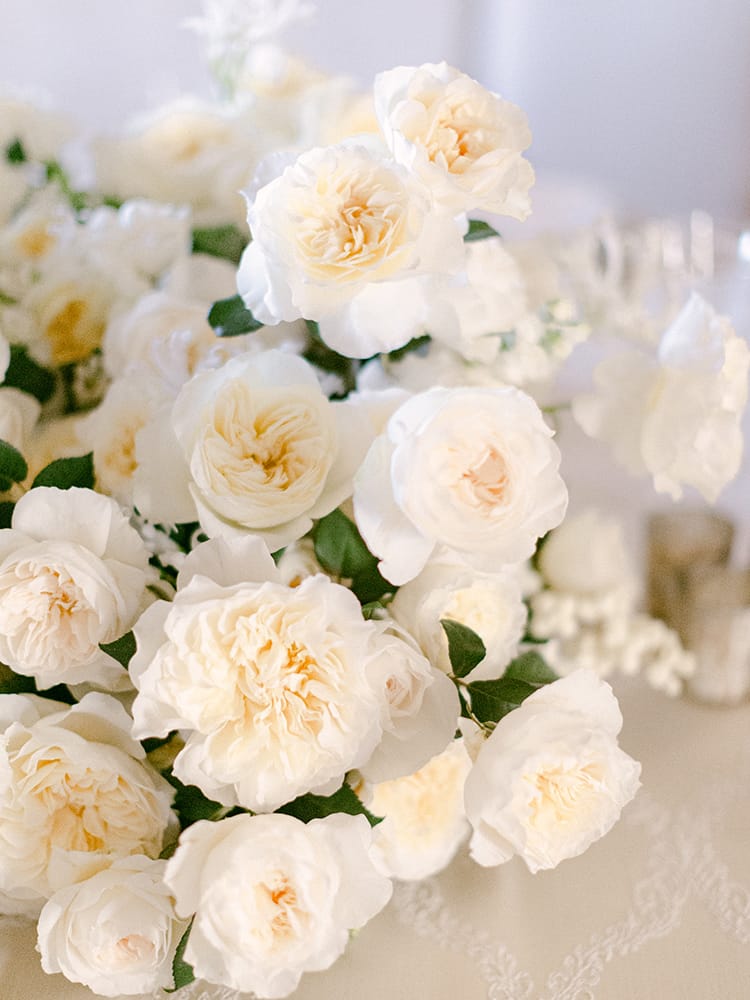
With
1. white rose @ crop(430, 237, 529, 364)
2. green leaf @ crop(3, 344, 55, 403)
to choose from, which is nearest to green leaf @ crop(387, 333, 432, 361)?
white rose @ crop(430, 237, 529, 364)

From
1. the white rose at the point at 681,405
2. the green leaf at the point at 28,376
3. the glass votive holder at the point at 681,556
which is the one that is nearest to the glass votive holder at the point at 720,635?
the glass votive holder at the point at 681,556

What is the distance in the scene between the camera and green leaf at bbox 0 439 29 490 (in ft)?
1.60

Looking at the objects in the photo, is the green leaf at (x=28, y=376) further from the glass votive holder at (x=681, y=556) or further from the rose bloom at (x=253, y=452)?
the glass votive holder at (x=681, y=556)

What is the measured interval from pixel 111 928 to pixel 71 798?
0.06 m

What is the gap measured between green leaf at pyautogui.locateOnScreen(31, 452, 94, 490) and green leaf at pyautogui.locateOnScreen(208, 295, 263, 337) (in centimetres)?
10

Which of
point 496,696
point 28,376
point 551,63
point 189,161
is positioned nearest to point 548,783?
point 496,696

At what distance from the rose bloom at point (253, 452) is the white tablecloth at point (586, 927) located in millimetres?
240

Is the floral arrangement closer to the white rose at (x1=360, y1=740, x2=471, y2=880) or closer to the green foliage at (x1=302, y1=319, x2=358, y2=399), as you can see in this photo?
Result: the white rose at (x1=360, y1=740, x2=471, y2=880)

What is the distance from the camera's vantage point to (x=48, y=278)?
0.69 metres

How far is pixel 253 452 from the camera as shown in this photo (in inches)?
16.6

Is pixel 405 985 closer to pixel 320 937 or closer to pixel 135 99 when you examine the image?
pixel 320 937

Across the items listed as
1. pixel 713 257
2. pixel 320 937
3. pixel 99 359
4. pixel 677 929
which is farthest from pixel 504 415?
pixel 713 257

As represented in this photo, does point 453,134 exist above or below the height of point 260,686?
above

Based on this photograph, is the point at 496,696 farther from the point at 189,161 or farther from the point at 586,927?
the point at 189,161
